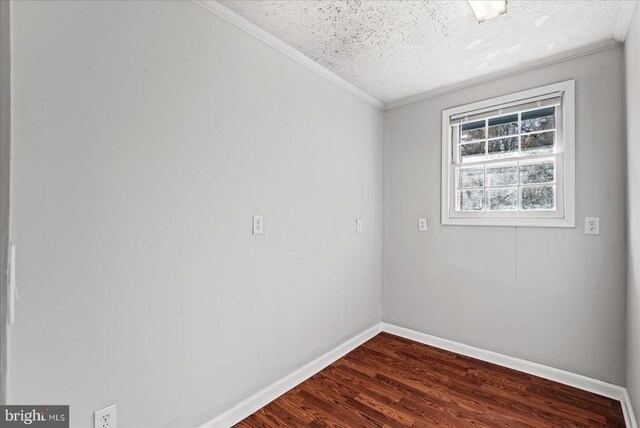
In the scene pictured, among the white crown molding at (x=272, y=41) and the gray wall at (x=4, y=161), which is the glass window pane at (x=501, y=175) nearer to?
the white crown molding at (x=272, y=41)

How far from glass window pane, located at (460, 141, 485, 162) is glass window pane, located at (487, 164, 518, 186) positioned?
16cm

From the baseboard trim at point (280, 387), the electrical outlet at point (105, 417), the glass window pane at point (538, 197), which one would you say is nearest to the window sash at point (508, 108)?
the glass window pane at point (538, 197)

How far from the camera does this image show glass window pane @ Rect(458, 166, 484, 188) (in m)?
2.81

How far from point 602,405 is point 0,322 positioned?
3.07m

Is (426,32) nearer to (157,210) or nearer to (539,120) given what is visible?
(539,120)

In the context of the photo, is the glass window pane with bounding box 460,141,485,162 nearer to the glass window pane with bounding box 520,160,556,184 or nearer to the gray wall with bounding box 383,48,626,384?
the gray wall with bounding box 383,48,626,384

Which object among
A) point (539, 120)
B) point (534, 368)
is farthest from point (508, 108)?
point (534, 368)

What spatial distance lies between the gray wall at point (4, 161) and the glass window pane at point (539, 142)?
9.91 ft

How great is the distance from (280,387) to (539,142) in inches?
107

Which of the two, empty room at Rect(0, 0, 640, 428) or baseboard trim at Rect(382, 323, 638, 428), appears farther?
baseboard trim at Rect(382, 323, 638, 428)

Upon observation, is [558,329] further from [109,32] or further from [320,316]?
[109,32]

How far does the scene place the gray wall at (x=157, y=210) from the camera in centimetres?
122

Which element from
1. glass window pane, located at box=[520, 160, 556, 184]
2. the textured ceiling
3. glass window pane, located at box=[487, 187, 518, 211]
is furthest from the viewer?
glass window pane, located at box=[487, 187, 518, 211]

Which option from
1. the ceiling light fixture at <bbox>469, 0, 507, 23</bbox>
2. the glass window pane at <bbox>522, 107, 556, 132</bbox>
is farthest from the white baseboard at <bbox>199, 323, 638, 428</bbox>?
the ceiling light fixture at <bbox>469, 0, 507, 23</bbox>
